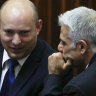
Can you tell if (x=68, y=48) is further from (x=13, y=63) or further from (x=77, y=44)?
(x=13, y=63)

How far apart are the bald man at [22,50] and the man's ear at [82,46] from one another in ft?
1.00

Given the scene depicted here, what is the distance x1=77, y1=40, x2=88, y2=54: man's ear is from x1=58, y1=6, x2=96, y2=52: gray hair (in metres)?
0.02

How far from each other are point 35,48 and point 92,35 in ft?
1.46

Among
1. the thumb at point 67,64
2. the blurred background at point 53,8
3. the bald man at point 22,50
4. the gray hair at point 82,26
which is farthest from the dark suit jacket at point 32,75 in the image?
the blurred background at point 53,8

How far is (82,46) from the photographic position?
1.74 meters

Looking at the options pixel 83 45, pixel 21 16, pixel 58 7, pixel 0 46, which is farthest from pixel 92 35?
pixel 58 7

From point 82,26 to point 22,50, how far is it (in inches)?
16.8

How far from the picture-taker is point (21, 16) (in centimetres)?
188

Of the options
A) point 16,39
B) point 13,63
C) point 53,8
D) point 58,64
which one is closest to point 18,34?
point 16,39

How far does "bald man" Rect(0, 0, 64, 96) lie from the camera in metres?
1.87

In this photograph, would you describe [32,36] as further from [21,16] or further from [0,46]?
[0,46]

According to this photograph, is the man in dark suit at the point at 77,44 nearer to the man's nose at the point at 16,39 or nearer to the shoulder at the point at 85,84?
the shoulder at the point at 85,84

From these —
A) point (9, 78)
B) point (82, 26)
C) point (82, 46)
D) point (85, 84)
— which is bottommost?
point (9, 78)

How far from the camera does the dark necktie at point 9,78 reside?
74.4 inches
